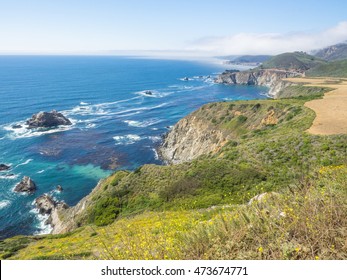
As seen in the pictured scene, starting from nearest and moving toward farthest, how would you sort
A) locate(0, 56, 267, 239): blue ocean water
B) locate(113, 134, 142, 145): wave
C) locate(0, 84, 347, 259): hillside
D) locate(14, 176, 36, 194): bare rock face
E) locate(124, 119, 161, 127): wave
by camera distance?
locate(0, 84, 347, 259): hillside
locate(0, 56, 267, 239): blue ocean water
locate(14, 176, 36, 194): bare rock face
locate(113, 134, 142, 145): wave
locate(124, 119, 161, 127): wave

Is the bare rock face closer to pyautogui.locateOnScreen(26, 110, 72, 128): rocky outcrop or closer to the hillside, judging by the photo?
the hillside

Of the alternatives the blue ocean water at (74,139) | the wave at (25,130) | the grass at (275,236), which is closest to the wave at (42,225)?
the blue ocean water at (74,139)

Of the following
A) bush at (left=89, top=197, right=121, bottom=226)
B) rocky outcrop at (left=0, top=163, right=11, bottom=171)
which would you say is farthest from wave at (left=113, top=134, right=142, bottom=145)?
bush at (left=89, top=197, right=121, bottom=226)

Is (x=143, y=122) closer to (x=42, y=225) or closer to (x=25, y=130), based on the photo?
(x=25, y=130)

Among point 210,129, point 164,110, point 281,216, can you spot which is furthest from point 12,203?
point 164,110

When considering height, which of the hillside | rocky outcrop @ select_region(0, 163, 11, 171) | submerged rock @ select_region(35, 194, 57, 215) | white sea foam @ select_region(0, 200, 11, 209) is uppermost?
the hillside

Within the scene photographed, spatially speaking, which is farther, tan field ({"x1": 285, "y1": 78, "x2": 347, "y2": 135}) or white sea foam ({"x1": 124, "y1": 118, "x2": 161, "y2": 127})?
white sea foam ({"x1": 124, "y1": 118, "x2": 161, "y2": 127})

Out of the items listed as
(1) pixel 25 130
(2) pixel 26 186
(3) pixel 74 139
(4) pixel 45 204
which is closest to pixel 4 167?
(2) pixel 26 186
